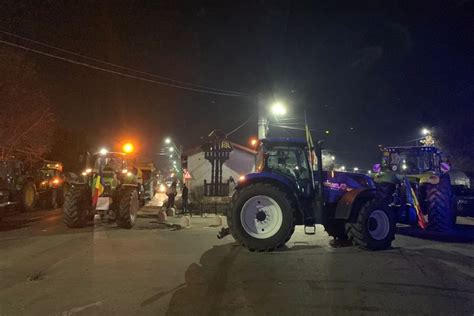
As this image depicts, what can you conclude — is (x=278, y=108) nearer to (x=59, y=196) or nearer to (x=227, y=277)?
(x=59, y=196)

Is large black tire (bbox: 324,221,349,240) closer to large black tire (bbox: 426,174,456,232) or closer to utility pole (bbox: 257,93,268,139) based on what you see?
large black tire (bbox: 426,174,456,232)

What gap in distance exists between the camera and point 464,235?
11.7 meters

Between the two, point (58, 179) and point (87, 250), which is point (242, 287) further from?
point (58, 179)

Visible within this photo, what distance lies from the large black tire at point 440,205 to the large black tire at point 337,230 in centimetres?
341

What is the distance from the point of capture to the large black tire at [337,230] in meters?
10.3

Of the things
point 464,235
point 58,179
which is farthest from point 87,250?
point 58,179

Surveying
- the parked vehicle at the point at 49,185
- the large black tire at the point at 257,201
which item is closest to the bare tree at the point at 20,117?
the parked vehicle at the point at 49,185

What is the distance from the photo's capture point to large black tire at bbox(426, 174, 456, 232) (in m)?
12.0

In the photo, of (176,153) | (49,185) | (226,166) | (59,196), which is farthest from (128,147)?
(176,153)

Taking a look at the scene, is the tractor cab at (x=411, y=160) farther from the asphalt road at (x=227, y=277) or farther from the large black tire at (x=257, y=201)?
the large black tire at (x=257, y=201)

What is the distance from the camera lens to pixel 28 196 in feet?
66.6

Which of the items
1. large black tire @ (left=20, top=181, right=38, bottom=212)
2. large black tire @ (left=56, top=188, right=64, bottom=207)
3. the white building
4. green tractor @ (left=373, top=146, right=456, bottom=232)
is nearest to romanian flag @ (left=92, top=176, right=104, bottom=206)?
large black tire @ (left=20, top=181, right=38, bottom=212)

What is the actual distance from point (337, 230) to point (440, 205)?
12.5 feet

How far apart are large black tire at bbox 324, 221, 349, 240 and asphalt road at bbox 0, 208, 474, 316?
1.33ft
